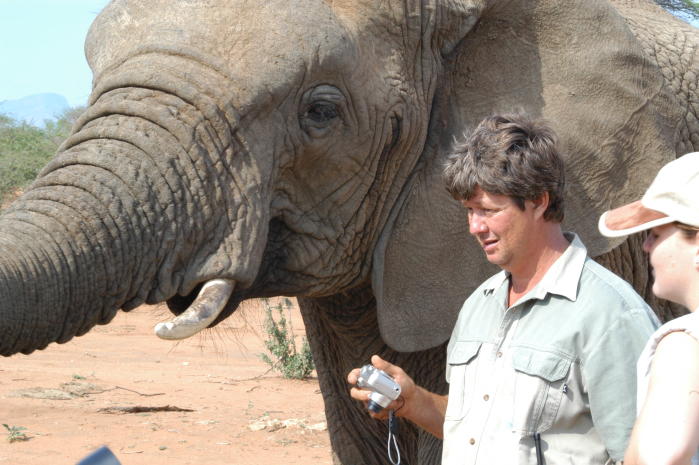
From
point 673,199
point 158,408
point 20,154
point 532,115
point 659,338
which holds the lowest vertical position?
point 158,408

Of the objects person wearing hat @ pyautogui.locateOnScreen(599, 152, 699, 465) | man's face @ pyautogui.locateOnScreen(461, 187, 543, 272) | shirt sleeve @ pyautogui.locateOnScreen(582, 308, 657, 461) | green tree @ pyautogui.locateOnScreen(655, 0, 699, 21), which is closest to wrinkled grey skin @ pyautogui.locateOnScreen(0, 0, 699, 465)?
man's face @ pyautogui.locateOnScreen(461, 187, 543, 272)

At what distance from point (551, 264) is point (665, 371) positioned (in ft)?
2.69

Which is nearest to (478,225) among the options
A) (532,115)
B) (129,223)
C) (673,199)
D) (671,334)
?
(673,199)

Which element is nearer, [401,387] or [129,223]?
[401,387]

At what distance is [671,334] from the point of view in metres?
1.94

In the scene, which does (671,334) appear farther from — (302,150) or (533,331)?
(302,150)

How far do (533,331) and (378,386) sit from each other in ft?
1.41

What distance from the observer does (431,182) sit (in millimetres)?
3855

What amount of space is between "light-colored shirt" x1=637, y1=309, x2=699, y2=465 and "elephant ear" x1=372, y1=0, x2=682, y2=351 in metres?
1.75

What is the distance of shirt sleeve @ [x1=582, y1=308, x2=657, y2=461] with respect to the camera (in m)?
2.47

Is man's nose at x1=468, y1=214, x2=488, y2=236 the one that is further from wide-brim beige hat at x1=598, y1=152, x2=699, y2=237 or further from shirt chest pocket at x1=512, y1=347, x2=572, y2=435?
wide-brim beige hat at x1=598, y1=152, x2=699, y2=237

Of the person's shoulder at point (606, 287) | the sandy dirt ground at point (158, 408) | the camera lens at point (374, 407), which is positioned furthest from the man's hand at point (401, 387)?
the sandy dirt ground at point (158, 408)

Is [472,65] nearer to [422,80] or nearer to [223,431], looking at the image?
[422,80]

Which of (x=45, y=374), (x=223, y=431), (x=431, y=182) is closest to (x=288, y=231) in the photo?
(x=431, y=182)
